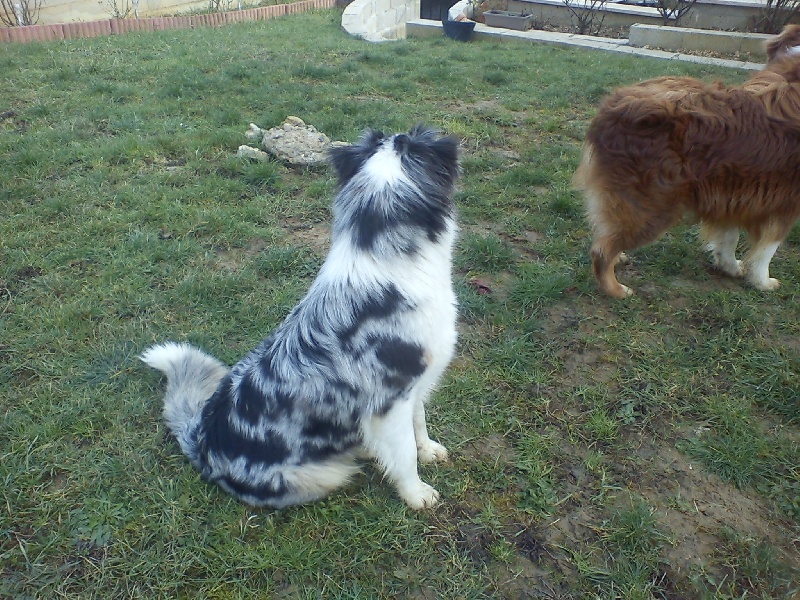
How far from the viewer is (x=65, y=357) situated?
3.12 meters

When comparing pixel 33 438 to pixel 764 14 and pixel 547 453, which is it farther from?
pixel 764 14

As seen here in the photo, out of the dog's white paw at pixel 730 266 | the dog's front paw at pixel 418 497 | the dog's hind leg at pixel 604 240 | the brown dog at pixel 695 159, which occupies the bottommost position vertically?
the dog's front paw at pixel 418 497

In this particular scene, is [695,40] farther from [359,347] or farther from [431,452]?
[359,347]

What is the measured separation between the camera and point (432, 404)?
9.66 ft

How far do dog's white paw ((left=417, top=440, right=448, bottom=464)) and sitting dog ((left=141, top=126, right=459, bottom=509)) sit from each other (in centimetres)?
28

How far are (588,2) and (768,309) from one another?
10749mm

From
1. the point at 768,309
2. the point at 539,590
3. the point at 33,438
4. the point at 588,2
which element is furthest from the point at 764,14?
the point at 33,438

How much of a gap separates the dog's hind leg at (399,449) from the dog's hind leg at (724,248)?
8.60 ft

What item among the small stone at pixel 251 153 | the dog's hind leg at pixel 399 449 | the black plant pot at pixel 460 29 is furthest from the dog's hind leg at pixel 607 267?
the black plant pot at pixel 460 29

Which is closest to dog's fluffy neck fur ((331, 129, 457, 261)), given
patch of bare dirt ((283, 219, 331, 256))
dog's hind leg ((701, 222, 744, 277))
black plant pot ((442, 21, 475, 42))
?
patch of bare dirt ((283, 219, 331, 256))

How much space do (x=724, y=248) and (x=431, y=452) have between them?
2647 millimetres

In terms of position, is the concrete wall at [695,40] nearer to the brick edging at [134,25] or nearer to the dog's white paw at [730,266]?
the dog's white paw at [730,266]

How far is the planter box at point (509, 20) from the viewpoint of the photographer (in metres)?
11.0

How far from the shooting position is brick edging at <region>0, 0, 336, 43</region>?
337 inches
